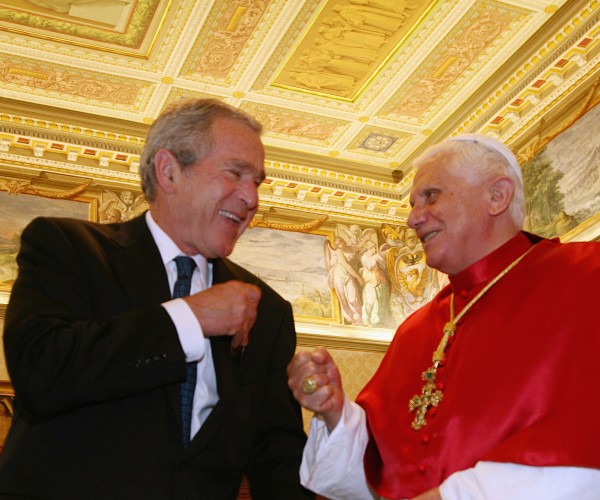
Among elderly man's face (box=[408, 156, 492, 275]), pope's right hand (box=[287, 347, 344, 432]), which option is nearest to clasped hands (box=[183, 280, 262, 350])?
pope's right hand (box=[287, 347, 344, 432])

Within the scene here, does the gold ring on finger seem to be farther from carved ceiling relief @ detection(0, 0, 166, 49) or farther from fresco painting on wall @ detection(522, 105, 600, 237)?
fresco painting on wall @ detection(522, 105, 600, 237)

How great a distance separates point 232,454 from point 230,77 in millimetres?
9637

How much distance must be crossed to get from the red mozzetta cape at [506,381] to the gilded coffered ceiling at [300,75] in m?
7.56

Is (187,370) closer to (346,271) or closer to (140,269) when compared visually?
(140,269)

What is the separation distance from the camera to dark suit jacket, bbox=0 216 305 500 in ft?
7.52

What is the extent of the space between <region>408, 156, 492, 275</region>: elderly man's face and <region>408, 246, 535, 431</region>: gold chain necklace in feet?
0.54

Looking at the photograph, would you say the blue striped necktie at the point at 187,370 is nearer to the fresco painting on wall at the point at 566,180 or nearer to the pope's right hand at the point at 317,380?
the pope's right hand at the point at 317,380

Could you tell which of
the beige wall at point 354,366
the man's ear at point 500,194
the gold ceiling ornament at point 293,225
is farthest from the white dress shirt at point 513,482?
the gold ceiling ornament at point 293,225

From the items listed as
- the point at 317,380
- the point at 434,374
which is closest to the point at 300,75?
the point at 434,374

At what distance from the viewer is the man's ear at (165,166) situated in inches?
119

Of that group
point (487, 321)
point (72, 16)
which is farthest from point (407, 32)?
point (487, 321)

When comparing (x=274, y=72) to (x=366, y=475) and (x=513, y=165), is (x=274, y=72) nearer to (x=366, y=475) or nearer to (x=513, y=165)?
(x=513, y=165)

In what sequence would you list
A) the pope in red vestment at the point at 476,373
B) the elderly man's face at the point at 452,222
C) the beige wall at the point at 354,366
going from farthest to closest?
the beige wall at the point at 354,366, the elderly man's face at the point at 452,222, the pope in red vestment at the point at 476,373

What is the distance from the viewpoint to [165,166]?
3045mm
